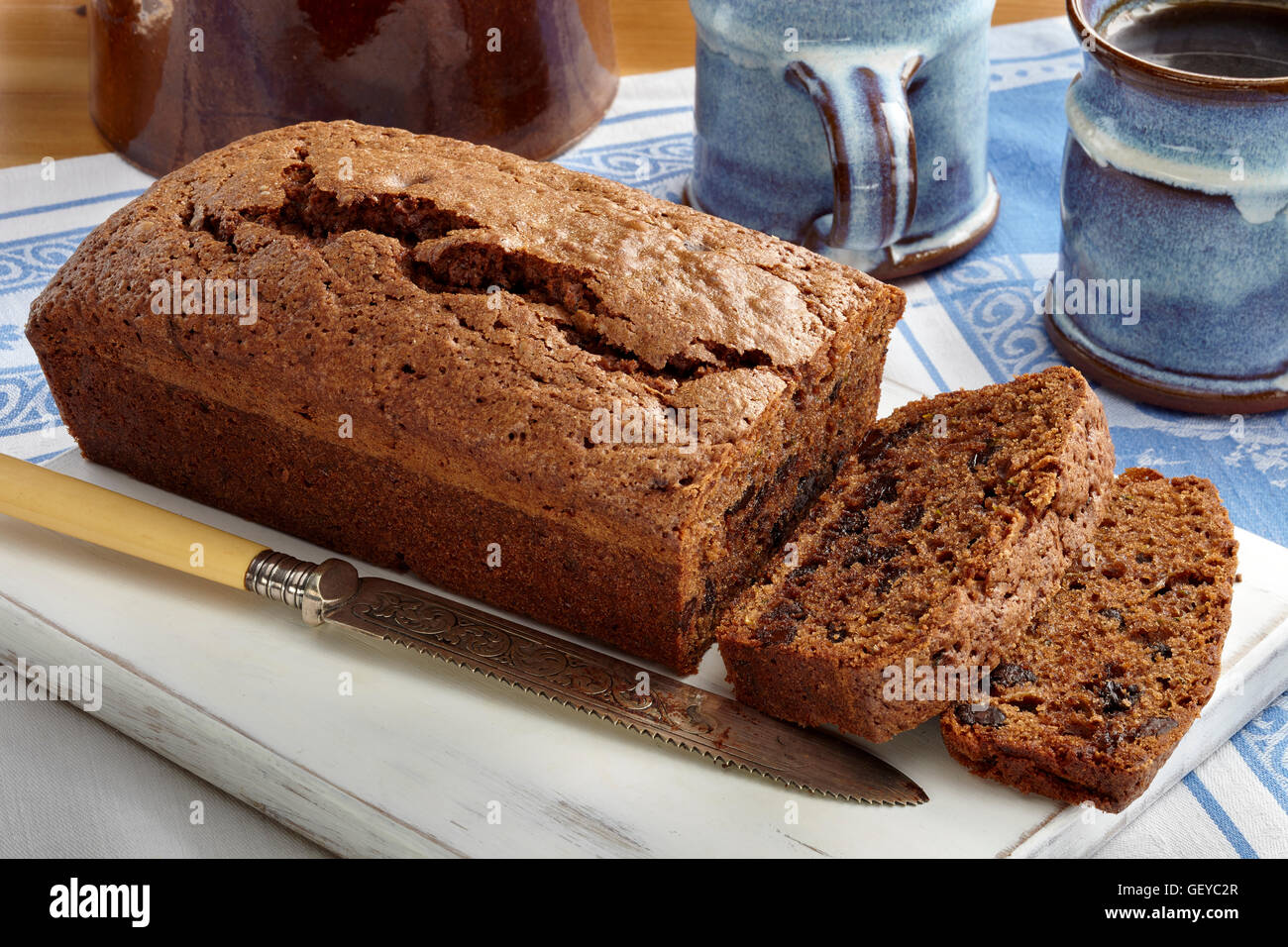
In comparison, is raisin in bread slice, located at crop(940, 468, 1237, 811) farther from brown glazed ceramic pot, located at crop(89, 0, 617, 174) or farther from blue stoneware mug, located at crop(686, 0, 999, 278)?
brown glazed ceramic pot, located at crop(89, 0, 617, 174)

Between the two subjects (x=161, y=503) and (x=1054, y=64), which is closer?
(x=161, y=503)

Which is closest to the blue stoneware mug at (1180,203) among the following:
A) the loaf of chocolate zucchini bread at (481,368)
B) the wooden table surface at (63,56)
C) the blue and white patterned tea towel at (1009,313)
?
the blue and white patterned tea towel at (1009,313)

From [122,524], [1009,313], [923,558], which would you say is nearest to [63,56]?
[122,524]

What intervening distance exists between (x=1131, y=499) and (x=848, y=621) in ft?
2.18

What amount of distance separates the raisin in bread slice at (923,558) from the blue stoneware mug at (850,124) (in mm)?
693

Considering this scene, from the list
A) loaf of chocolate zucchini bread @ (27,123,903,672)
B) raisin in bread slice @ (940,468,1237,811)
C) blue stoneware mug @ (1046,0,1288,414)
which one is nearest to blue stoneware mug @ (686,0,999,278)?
blue stoneware mug @ (1046,0,1288,414)

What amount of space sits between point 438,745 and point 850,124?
1.61m

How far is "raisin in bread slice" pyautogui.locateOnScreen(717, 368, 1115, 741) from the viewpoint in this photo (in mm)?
1942

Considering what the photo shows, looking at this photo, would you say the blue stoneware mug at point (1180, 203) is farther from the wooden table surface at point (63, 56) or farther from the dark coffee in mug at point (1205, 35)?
the wooden table surface at point (63, 56)

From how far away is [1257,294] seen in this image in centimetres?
262

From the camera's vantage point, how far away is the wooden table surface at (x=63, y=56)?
3.68 meters
